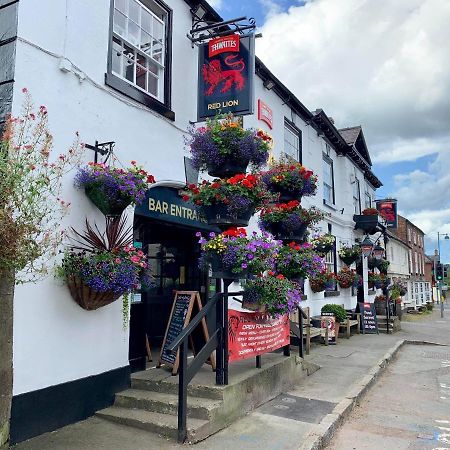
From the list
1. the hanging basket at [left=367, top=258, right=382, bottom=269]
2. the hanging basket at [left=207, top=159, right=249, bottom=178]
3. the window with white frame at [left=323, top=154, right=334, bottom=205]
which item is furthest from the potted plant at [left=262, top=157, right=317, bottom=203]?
the hanging basket at [left=367, top=258, right=382, bottom=269]

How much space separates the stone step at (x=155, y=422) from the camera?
4.69 metres

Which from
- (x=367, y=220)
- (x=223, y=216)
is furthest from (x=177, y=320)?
(x=367, y=220)

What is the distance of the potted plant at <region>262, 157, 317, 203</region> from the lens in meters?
7.58

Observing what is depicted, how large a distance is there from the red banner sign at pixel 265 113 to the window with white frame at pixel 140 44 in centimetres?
333

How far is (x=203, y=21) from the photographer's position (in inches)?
306

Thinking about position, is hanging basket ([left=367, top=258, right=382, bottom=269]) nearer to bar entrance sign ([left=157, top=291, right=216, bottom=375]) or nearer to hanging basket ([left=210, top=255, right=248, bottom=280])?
bar entrance sign ([left=157, top=291, right=216, bottom=375])

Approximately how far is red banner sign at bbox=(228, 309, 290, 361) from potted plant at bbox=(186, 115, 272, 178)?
1.89 metres

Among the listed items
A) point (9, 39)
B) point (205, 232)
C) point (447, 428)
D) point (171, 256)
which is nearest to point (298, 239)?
point (205, 232)

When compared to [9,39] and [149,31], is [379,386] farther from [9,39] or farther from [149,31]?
[9,39]

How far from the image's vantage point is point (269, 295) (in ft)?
19.3

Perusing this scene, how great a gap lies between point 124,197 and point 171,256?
9.60 ft

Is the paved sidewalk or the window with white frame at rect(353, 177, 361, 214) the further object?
the window with white frame at rect(353, 177, 361, 214)

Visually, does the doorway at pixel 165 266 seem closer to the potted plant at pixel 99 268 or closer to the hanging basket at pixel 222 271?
the potted plant at pixel 99 268

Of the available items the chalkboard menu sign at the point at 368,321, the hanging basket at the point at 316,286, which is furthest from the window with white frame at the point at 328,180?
the chalkboard menu sign at the point at 368,321
